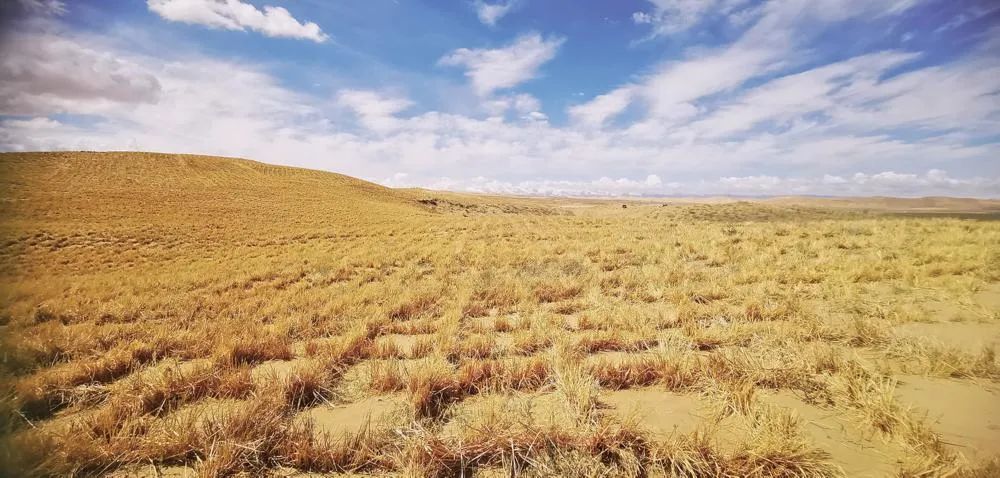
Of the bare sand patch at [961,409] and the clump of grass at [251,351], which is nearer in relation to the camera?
the bare sand patch at [961,409]

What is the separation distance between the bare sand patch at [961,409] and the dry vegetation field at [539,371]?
0.07ft

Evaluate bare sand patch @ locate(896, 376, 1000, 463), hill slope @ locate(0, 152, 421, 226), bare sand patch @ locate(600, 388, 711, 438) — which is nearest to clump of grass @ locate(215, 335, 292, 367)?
bare sand patch @ locate(600, 388, 711, 438)

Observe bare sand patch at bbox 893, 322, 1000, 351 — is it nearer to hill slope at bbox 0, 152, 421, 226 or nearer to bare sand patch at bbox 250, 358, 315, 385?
bare sand patch at bbox 250, 358, 315, 385

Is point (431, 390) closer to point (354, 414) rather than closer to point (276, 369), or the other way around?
point (354, 414)

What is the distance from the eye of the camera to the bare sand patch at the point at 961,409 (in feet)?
9.47

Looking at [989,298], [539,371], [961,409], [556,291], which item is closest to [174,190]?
[556,291]

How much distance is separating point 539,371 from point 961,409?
378 centimetres

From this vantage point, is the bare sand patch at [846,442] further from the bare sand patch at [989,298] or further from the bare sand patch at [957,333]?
the bare sand patch at [989,298]

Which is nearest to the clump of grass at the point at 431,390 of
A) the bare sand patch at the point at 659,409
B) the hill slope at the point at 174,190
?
the bare sand patch at the point at 659,409

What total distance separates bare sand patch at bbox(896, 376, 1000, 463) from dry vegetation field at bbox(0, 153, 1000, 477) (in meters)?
0.02

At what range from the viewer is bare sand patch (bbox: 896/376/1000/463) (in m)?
2.89

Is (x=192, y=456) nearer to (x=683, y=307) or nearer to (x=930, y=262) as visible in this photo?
(x=683, y=307)

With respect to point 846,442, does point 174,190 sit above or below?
above

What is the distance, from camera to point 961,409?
3.35 m
